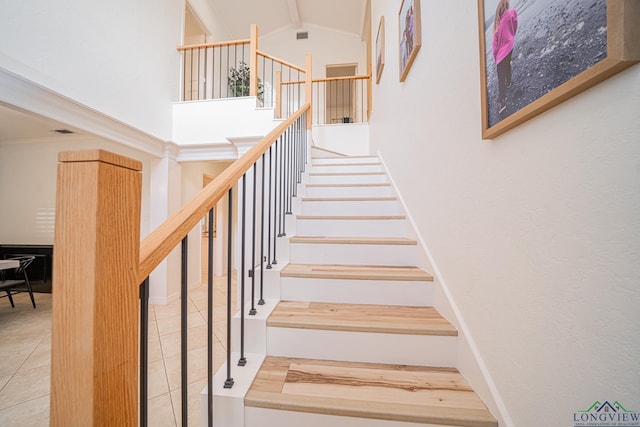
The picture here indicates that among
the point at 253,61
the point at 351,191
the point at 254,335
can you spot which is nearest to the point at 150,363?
the point at 254,335

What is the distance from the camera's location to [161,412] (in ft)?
5.22

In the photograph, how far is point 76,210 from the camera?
0.39 m

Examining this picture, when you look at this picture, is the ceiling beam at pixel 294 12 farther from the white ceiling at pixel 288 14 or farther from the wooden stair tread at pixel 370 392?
the wooden stair tread at pixel 370 392

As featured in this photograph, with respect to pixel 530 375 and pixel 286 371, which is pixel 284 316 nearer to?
pixel 286 371

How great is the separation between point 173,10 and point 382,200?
409 centimetres

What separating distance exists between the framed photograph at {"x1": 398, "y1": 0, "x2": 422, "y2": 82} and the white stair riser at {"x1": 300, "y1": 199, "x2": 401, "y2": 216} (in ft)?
3.14

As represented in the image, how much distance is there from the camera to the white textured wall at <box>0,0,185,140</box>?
1929 mm

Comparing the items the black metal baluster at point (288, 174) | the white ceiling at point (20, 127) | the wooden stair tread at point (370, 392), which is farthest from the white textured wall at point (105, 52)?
the wooden stair tread at point (370, 392)

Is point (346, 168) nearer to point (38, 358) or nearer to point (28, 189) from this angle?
point (38, 358)

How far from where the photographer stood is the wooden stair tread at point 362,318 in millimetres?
1145

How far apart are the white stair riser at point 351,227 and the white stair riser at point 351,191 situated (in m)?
0.51

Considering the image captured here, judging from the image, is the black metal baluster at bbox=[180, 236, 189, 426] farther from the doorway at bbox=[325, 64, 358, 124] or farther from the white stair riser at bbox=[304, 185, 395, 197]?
the doorway at bbox=[325, 64, 358, 124]

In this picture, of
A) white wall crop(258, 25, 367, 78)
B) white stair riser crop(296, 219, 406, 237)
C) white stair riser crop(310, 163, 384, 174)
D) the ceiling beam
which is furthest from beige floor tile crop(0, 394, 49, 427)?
the ceiling beam

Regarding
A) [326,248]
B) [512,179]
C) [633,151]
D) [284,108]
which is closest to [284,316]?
[326,248]
